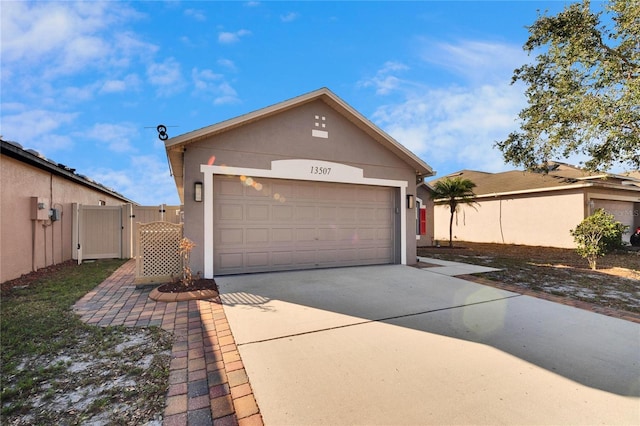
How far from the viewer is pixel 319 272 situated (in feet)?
24.0

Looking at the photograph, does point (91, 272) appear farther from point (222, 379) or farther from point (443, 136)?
point (443, 136)

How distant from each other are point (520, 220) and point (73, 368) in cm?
1916

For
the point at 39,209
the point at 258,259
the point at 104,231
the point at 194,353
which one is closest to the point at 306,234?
the point at 258,259

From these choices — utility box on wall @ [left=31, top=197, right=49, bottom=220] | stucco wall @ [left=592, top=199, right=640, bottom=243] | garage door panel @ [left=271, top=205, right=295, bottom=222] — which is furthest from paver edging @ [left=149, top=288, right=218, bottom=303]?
stucco wall @ [left=592, top=199, right=640, bottom=243]

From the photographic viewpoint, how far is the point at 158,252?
592 centimetres

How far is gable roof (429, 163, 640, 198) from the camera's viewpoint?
14.3m

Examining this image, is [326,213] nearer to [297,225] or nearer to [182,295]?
[297,225]

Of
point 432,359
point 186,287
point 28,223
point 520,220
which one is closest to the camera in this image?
point 432,359

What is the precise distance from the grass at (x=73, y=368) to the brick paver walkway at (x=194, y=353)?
0.14 metres

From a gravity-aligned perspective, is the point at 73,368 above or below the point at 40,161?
below

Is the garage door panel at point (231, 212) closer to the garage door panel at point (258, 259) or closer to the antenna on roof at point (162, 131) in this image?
the garage door panel at point (258, 259)

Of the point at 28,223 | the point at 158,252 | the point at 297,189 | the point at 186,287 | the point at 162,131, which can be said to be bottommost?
the point at 186,287

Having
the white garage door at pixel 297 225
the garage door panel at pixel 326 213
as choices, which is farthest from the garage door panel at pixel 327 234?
the garage door panel at pixel 326 213

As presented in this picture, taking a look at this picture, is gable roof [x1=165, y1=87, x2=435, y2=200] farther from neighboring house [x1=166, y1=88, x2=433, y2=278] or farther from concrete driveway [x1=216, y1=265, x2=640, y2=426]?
concrete driveway [x1=216, y1=265, x2=640, y2=426]
